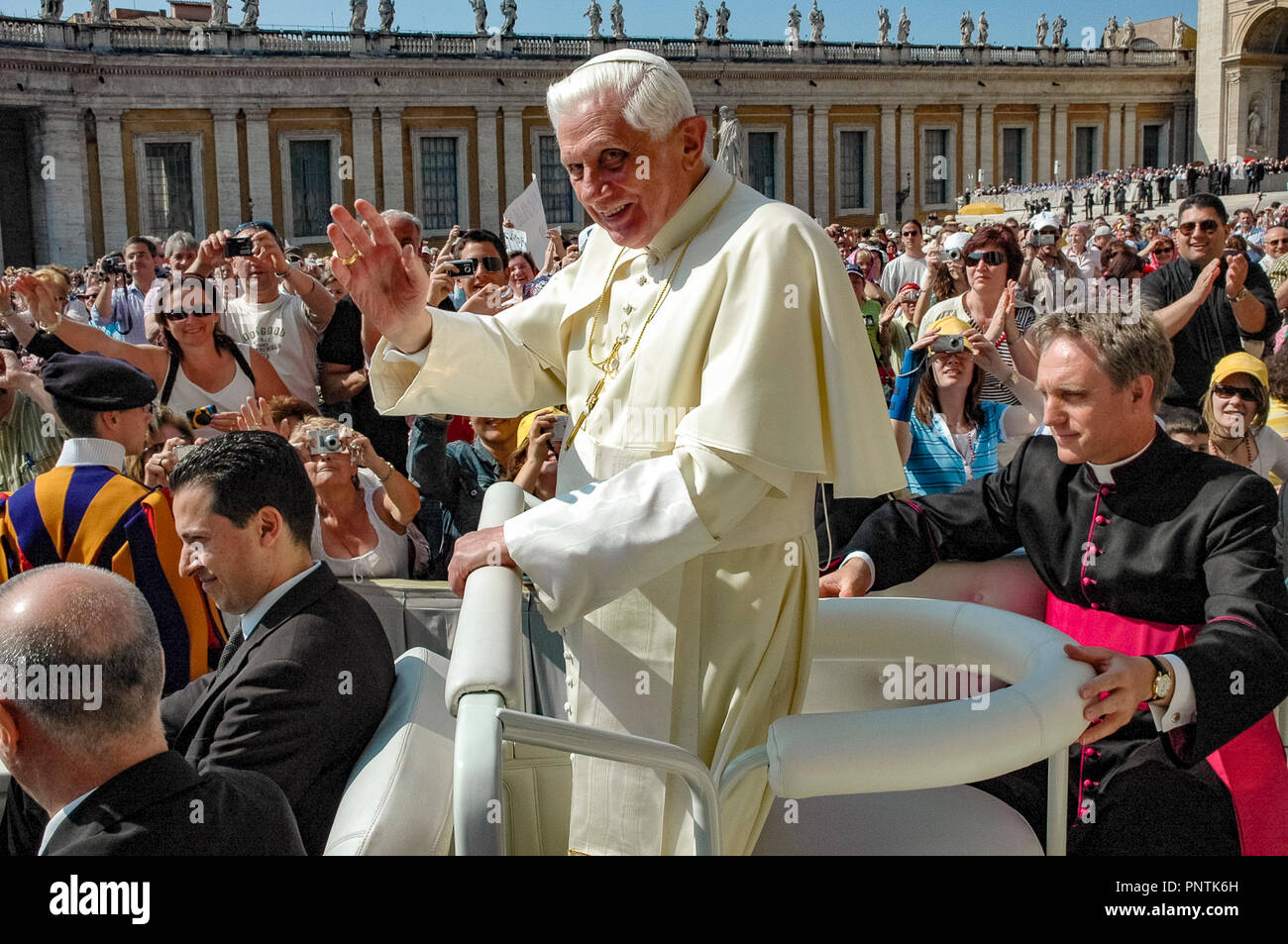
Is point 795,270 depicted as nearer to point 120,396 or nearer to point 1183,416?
point 120,396

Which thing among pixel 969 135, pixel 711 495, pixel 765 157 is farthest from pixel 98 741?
pixel 969 135

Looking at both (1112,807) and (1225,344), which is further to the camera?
(1225,344)

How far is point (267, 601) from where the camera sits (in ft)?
9.02

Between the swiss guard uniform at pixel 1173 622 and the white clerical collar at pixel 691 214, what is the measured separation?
0.86 m

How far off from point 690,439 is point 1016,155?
47939 millimetres

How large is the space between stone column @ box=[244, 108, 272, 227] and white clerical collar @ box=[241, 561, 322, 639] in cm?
3223

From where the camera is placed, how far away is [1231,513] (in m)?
2.46

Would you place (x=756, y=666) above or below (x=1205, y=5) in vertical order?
below

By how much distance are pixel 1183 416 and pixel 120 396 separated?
362 cm

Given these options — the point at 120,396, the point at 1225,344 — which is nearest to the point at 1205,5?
the point at 1225,344

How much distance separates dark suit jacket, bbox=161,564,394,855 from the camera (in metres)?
2.40

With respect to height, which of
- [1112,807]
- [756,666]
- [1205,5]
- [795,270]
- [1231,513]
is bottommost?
[1112,807]

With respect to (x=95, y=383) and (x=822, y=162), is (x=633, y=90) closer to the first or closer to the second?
(x=95, y=383)

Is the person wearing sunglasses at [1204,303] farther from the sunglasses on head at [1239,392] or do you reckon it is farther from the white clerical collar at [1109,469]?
the white clerical collar at [1109,469]
